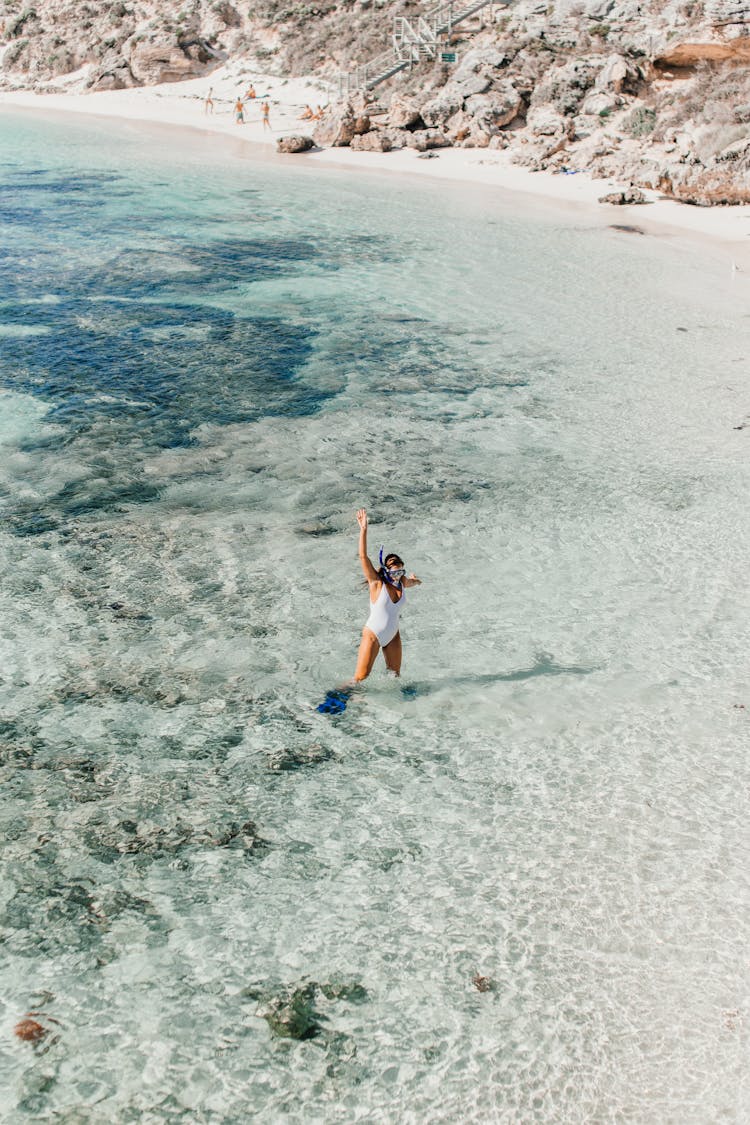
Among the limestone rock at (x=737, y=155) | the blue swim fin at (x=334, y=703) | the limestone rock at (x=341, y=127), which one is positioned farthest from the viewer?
the limestone rock at (x=341, y=127)

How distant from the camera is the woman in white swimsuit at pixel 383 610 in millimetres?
8555

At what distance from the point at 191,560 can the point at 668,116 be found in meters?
30.5

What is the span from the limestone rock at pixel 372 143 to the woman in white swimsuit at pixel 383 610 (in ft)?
114

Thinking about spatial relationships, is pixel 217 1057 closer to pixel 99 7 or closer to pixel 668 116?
pixel 668 116

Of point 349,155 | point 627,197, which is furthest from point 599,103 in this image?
point 349,155

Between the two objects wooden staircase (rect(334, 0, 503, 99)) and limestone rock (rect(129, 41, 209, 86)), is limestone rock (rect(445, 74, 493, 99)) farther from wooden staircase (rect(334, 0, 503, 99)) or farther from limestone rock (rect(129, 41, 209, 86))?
limestone rock (rect(129, 41, 209, 86))

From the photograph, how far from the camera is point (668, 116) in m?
33.5

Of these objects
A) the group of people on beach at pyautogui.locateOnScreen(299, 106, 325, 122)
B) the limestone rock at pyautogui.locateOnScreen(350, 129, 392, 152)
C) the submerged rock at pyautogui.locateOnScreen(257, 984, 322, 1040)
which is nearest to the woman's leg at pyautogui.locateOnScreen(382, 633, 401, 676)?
the submerged rock at pyautogui.locateOnScreen(257, 984, 322, 1040)

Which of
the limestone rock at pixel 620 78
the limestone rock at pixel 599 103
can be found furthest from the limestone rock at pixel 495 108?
the limestone rock at pixel 620 78

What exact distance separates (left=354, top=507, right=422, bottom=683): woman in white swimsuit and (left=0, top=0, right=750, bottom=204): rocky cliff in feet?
81.2

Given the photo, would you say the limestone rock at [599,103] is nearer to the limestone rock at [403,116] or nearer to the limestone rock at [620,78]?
the limestone rock at [620,78]

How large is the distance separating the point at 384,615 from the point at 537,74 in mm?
38561

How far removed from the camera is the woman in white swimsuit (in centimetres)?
855

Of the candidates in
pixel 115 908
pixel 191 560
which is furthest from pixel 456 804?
pixel 191 560
